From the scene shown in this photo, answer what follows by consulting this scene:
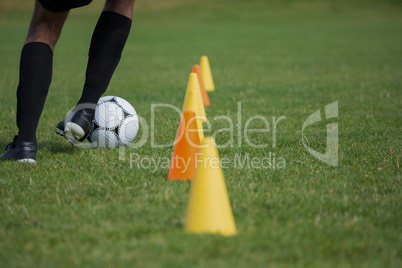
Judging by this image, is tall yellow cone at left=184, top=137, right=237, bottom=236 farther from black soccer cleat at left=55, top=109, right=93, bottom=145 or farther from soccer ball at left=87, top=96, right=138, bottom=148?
soccer ball at left=87, top=96, right=138, bottom=148

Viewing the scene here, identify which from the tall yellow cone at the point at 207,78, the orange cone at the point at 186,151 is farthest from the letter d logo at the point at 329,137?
the tall yellow cone at the point at 207,78

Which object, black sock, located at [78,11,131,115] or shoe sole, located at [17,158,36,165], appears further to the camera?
black sock, located at [78,11,131,115]

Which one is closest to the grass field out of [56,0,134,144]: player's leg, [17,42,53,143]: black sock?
[17,42,53,143]: black sock

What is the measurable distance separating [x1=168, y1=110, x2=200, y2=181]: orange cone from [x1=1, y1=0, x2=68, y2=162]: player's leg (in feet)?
4.23

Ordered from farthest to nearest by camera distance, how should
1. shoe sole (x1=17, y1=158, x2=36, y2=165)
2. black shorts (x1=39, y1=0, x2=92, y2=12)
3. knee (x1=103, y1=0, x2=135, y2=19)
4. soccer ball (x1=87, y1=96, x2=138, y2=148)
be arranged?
1. soccer ball (x1=87, y1=96, x2=138, y2=148)
2. knee (x1=103, y1=0, x2=135, y2=19)
3. shoe sole (x1=17, y1=158, x2=36, y2=165)
4. black shorts (x1=39, y1=0, x2=92, y2=12)

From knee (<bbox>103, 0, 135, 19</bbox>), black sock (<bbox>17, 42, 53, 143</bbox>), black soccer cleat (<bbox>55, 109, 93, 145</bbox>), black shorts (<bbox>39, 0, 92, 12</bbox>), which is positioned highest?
knee (<bbox>103, 0, 135, 19</bbox>)

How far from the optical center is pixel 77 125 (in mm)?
4008

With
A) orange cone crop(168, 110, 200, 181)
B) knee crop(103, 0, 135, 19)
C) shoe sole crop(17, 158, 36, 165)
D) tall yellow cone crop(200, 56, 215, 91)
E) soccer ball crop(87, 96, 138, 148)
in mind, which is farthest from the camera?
tall yellow cone crop(200, 56, 215, 91)

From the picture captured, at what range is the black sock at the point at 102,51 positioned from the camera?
167 inches

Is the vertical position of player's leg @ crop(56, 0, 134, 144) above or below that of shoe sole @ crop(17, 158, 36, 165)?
above

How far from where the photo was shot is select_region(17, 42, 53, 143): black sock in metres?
3.92

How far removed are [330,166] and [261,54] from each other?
11.9 meters

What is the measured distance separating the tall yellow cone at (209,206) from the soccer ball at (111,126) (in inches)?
79.9

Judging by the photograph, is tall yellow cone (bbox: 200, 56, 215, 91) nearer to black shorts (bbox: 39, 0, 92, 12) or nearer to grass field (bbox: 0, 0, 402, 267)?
grass field (bbox: 0, 0, 402, 267)
